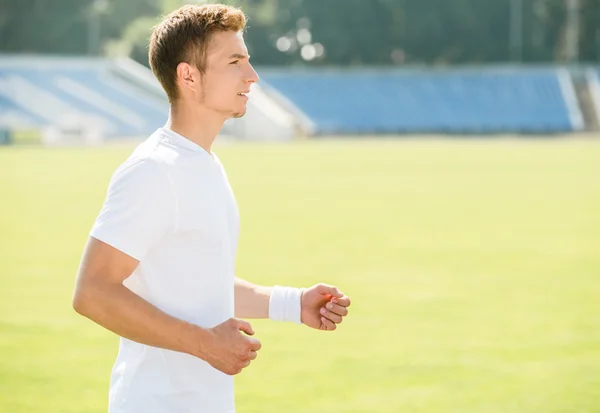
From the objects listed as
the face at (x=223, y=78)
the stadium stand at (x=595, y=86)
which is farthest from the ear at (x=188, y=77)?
the stadium stand at (x=595, y=86)

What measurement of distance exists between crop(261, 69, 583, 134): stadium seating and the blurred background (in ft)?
0.68

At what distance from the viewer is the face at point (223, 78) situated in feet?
11.1

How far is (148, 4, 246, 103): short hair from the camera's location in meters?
3.33

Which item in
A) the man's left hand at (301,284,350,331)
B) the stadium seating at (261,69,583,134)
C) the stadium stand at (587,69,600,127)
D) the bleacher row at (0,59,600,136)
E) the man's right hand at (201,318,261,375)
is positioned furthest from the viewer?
the stadium stand at (587,69,600,127)

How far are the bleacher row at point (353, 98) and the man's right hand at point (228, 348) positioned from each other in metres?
60.8

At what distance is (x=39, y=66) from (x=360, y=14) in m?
27.6

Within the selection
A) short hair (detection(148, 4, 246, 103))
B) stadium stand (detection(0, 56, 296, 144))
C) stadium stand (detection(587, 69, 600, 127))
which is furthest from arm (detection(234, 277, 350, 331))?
stadium stand (detection(587, 69, 600, 127))

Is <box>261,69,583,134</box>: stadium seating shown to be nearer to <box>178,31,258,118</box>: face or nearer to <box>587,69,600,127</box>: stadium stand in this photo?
<box>587,69,600,127</box>: stadium stand

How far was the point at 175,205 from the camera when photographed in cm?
322

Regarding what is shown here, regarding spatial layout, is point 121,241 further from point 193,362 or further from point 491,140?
point 491,140

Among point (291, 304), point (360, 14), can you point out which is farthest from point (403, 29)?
point (291, 304)

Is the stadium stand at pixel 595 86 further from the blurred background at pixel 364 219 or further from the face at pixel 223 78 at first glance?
the face at pixel 223 78

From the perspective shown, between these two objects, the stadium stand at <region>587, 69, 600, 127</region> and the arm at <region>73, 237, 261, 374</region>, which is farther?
the stadium stand at <region>587, 69, 600, 127</region>

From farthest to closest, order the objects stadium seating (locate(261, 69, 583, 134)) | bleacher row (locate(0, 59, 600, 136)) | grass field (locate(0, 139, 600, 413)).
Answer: stadium seating (locate(261, 69, 583, 134)), bleacher row (locate(0, 59, 600, 136)), grass field (locate(0, 139, 600, 413))
